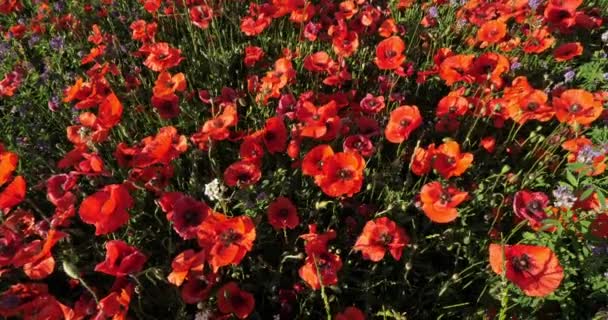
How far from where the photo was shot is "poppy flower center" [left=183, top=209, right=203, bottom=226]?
2092 mm

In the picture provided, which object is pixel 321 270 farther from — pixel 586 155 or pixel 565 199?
pixel 586 155

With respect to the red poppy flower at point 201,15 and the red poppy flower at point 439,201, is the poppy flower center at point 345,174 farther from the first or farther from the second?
the red poppy flower at point 201,15

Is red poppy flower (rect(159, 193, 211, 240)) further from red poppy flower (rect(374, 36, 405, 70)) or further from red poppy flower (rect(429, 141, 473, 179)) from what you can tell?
red poppy flower (rect(374, 36, 405, 70))

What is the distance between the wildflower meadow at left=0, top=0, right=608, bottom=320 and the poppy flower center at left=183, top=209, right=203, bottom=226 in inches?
0.9

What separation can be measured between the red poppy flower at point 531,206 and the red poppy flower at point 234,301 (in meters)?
1.36

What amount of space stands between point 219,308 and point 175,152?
0.81m

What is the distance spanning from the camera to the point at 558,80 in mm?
3697

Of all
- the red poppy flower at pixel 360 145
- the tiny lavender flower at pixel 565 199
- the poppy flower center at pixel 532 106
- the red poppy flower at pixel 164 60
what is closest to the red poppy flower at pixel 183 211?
the red poppy flower at pixel 360 145

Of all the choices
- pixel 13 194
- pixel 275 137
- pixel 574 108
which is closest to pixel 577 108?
pixel 574 108

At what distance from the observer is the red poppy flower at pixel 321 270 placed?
→ 79.8 inches

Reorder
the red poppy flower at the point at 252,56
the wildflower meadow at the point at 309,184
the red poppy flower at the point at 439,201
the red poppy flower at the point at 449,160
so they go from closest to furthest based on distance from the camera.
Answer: the wildflower meadow at the point at 309,184, the red poppy flower at the point at 439,201, the red poppy flower at the point at 449,160, the red poppy flower at the point at 252,56

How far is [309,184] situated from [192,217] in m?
0.91

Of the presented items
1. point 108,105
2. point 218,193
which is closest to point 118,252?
point 218,193

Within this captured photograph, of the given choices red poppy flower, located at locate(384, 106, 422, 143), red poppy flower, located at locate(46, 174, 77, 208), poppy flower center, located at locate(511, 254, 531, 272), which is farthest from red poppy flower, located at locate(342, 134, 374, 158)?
red poppy flower, located at locate(46, 174, 77, 208)
